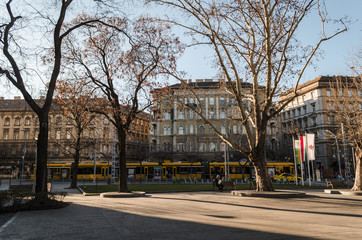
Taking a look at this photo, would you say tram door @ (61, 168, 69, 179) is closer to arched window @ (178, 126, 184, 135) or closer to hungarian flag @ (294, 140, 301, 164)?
arched window @ (178, 126, 184, 135)

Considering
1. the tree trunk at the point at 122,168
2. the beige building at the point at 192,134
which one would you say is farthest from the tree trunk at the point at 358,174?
the beige building at the point at 192,134

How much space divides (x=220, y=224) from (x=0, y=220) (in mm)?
7237

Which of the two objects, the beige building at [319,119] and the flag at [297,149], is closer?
the flag at [297,149]

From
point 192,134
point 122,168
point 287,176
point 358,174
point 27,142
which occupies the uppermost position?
point 192,134

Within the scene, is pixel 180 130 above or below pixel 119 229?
above

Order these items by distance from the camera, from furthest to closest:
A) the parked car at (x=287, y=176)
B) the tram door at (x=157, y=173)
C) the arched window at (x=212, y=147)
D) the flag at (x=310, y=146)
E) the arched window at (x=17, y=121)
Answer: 1. the arched window at (x=17, y=121)
2. the arched window at (x=212, y=147)
3. the tram door at (x=157, y=173)
4. the parked car at (x=287, y=176)
5. the flag at (x=310, y=146)

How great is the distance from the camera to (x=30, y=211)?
1112 cm

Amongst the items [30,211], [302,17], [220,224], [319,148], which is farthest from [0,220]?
[319,148]

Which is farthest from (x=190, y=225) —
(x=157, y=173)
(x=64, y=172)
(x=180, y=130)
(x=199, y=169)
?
(x=180, y=130)

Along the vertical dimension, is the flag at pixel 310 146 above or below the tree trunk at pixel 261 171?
above

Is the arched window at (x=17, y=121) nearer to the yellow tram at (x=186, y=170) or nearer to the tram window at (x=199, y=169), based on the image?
the yellow tram at (x=186, y=170)

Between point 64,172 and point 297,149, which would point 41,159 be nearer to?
point 297,149

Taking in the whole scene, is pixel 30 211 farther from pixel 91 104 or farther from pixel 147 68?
pixel 147 68

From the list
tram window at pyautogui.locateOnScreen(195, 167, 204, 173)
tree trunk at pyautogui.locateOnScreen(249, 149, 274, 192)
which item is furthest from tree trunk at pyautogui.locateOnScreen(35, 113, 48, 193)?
tram window at pyautogui.locateOnScreen(195, 167, 204, 173)
